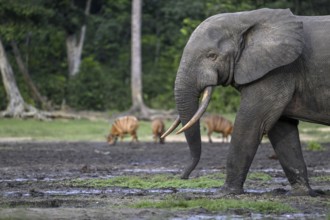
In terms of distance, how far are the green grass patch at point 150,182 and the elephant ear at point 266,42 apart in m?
2.22

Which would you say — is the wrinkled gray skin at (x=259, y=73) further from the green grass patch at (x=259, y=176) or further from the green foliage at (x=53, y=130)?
the green foliage at (x=53, y=130)

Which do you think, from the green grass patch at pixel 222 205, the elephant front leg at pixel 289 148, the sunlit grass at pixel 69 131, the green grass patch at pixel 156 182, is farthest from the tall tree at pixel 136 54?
the green grass patch at pixel 222 205

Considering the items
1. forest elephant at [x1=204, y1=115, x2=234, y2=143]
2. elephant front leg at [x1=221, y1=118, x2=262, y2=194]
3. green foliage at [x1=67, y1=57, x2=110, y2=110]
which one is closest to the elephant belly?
elephant front leg at [x1=221, y1=118, x2=262, y2=194]

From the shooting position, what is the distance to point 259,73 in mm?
13094

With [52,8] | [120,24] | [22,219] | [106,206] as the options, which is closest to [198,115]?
[106,206]

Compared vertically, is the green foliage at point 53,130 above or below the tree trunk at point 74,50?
below

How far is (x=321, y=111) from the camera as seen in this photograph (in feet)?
43.7

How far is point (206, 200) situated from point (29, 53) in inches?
1298

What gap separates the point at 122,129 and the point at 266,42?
17.1 m

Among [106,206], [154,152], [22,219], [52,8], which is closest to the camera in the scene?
[22,219]

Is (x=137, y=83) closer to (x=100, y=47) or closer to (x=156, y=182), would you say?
(x=100, y=47)

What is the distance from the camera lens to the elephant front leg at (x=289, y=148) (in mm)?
13602

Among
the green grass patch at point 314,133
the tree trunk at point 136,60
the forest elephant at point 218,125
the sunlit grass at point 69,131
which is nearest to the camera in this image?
the green grass patch at point 314,133

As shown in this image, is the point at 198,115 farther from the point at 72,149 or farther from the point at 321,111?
the point at 72,149
